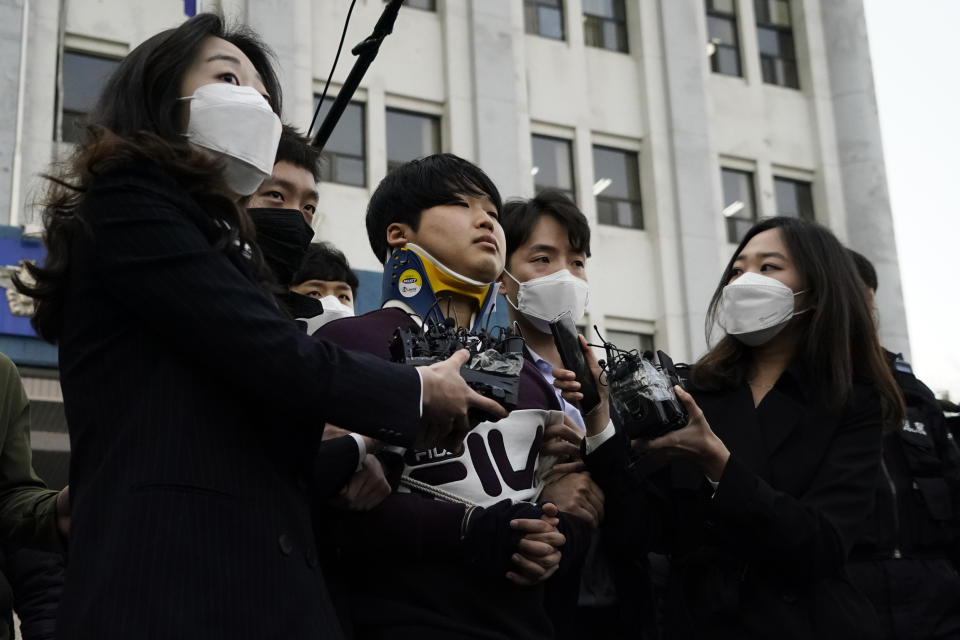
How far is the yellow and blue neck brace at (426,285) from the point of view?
3627 mm

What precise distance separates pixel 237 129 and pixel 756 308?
7.57ft

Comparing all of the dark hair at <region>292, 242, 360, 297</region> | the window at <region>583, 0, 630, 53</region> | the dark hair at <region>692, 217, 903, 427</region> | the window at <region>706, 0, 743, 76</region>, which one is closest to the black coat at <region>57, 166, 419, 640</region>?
the dark hair at <region>692, 217, 903, 427</region>

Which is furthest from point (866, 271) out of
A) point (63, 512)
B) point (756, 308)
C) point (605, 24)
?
point (605, 24)

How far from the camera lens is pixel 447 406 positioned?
2633mm

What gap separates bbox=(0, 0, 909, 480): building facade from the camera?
595 inches

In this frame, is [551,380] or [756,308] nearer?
[756,308]

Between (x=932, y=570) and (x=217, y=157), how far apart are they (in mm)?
2878

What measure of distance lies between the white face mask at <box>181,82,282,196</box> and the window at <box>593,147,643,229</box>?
15.2 m

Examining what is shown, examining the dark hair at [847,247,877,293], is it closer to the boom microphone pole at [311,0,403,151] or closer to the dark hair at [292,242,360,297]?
the dark hair at [292,242,360,297]

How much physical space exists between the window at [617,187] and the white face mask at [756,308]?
13509 mm

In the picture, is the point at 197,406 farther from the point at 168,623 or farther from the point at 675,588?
the point at 675,588

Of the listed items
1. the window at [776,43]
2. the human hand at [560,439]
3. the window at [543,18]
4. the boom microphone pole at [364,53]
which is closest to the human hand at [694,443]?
the human hand at [560,439]

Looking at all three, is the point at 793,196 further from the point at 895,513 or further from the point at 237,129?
the point at 237,129

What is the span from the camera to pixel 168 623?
7.23 feet
